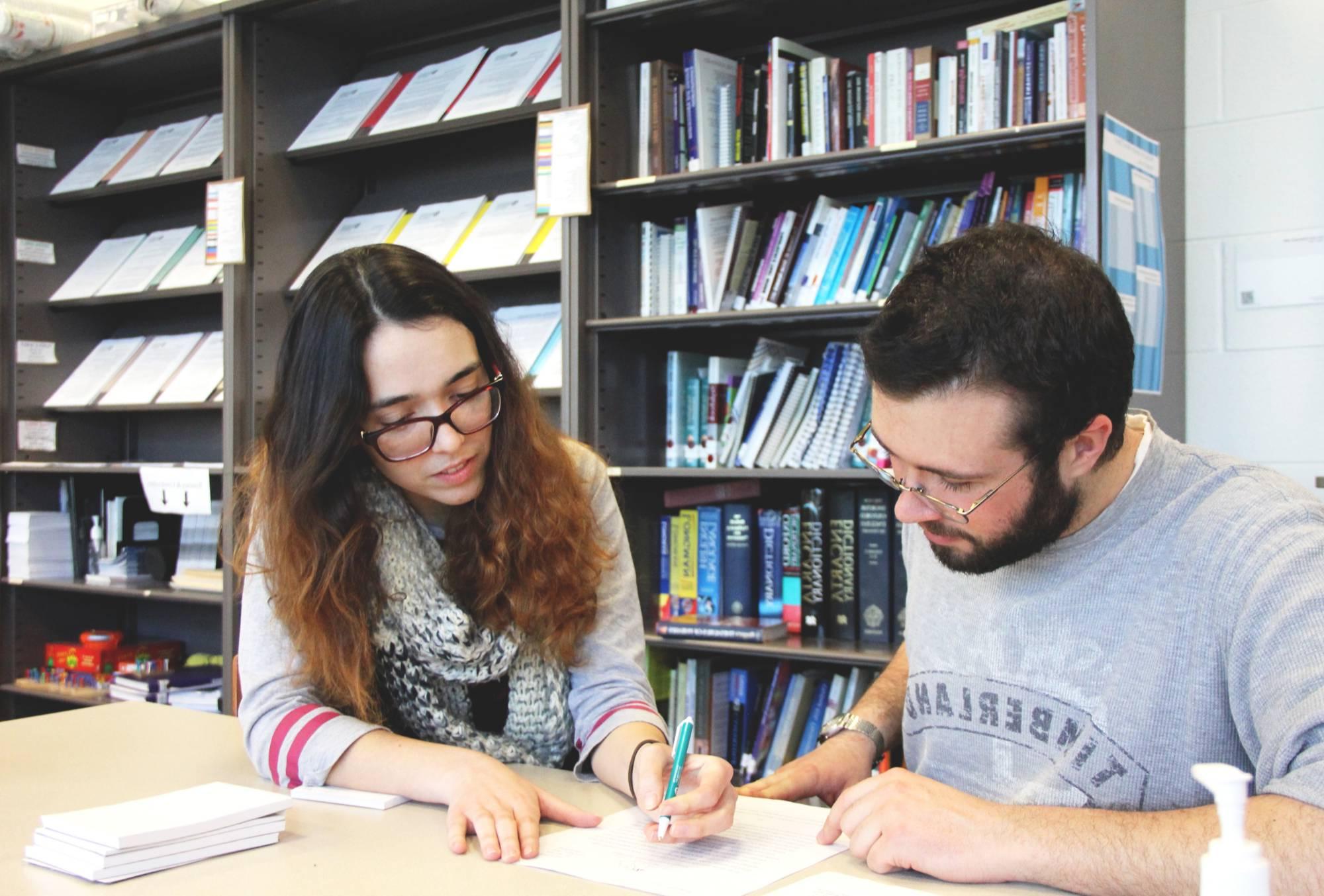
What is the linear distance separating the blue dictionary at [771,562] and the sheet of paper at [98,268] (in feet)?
7.78

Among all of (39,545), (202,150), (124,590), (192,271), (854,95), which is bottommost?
(124,590)

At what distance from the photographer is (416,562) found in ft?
5.04

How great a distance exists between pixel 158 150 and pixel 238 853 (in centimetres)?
306

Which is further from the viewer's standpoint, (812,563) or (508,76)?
(508,76)

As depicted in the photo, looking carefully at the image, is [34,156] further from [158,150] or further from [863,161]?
[863,161]

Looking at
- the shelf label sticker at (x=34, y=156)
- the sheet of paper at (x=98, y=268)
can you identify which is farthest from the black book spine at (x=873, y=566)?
the shelf label sticker at (x=34, y=156)

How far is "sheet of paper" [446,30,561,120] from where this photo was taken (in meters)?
2.94

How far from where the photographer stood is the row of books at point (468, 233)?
9.68 feet

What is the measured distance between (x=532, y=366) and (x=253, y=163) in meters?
1.01

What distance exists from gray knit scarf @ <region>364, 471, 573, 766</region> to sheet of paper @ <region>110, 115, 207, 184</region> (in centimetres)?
248

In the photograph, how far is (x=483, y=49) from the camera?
314 cm

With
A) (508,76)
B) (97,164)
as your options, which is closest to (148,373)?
(97,164)

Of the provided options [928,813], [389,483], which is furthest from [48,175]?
[928,813]

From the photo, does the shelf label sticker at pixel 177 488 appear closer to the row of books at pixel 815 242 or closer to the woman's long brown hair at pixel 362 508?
the row of books at pixel 815 242
